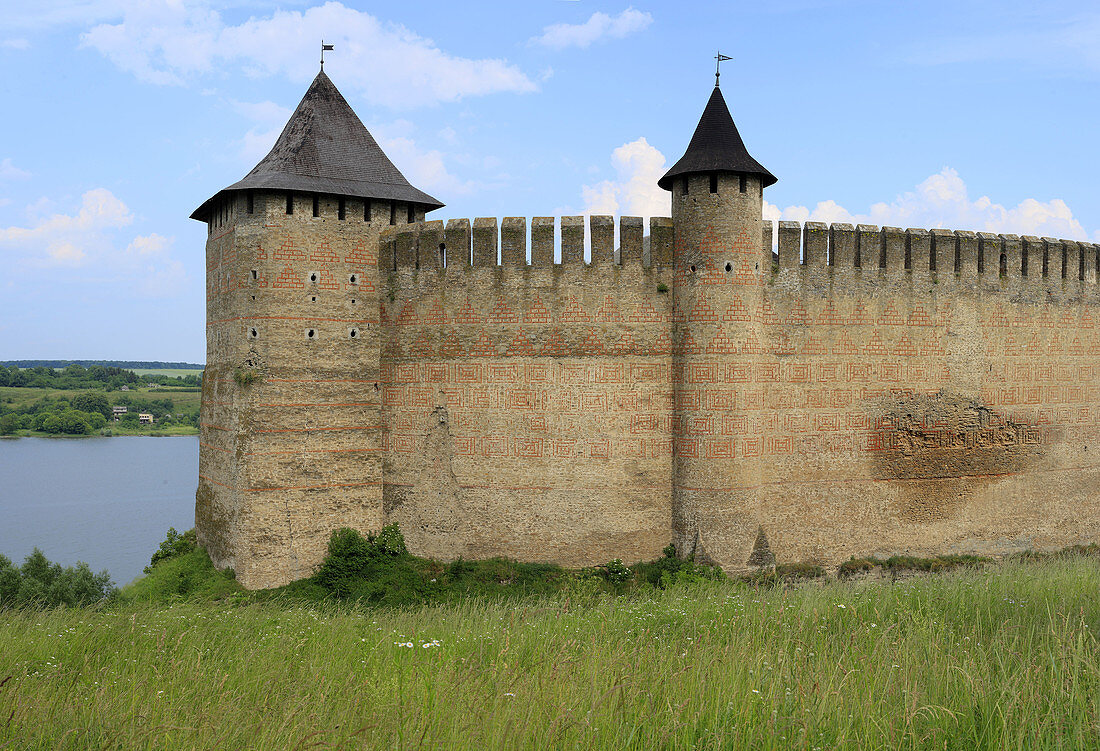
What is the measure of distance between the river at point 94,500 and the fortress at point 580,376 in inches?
432

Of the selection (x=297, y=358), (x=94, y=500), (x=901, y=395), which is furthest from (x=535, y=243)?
(x=94, y=500)

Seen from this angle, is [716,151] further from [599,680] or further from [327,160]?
[599,680]

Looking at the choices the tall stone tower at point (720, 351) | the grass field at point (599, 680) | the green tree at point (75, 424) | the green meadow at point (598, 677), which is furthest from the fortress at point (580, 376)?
the green tree at point (75, 424)

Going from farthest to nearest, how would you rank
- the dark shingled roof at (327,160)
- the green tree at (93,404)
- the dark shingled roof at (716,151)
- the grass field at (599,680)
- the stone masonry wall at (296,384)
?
the green tree at (93,404)
the dark shingled roof at (327,160)
the stone masonry wall at (296,384)
the dark shingled roof at (716,151)
the grass field at (599,680)

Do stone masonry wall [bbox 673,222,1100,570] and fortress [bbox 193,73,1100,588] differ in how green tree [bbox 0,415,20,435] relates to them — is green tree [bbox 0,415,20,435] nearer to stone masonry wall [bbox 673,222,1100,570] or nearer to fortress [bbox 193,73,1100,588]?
fortress [bbox 193,73,1100,588]

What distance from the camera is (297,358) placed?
11586 millimetres

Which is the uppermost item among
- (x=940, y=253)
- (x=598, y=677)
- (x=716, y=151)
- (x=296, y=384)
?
(x=716, y=151)

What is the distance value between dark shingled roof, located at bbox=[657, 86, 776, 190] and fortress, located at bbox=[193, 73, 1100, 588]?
0.15ft

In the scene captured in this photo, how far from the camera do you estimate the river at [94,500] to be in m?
22.7

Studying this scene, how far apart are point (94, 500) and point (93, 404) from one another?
32120 mm

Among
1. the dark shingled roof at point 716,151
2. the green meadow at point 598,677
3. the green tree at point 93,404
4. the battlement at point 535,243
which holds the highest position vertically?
the dark shingled roof at point 716,151

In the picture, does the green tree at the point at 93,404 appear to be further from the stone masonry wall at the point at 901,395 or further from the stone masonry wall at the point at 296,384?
the stone masonry wall at the point at 901,395

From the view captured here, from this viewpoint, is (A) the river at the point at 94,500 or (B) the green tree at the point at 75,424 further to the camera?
(B) the green tree at the point at 75,424

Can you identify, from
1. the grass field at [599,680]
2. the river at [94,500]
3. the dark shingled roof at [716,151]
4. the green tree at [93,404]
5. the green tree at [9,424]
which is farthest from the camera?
the green tree at [93,404]
